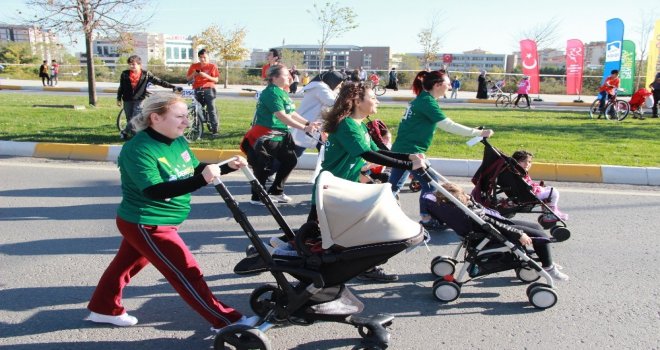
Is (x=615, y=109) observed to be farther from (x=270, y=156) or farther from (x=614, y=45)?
(x=270, y=156)

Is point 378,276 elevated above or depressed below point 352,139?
below

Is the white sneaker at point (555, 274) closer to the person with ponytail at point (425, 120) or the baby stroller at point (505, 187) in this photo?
the baby stroller at point (505, 187)

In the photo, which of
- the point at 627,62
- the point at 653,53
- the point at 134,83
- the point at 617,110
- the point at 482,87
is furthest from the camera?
the point at 482,87

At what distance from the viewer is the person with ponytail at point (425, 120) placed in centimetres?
494

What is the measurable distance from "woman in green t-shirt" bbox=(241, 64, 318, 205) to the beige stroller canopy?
2.88 m

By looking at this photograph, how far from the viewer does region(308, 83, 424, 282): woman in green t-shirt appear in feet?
12.5

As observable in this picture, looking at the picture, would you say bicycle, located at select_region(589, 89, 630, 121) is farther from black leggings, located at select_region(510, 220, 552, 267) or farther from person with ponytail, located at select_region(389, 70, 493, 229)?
black leggings, located at select_region(510, 220, 552, 267)

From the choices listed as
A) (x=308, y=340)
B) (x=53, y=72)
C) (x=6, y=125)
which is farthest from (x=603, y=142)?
(x=53, y=72)

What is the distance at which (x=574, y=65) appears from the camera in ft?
90.7

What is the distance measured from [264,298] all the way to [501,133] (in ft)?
29.0

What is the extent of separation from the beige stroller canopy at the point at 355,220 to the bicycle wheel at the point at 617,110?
14.6 m

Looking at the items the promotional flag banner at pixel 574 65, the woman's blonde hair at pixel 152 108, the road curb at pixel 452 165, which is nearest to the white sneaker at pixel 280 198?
the road curb at pixel 452 165

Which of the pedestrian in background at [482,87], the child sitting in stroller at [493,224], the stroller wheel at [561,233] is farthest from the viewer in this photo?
the pedestrian in background at [482,87]

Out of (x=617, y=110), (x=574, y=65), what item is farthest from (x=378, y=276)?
(x=574, y=65)
